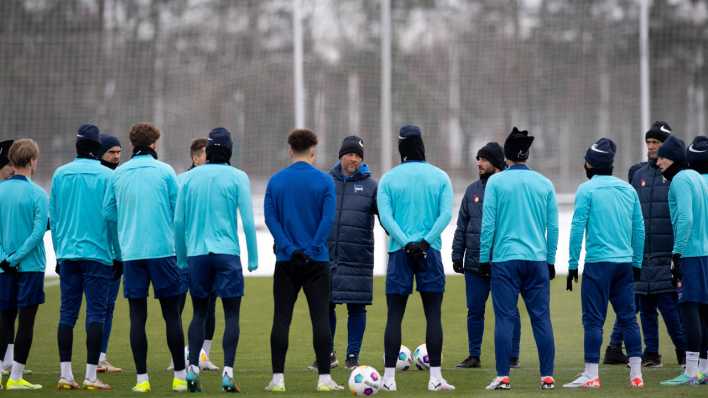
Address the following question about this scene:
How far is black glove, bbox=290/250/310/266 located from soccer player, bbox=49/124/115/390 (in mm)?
1529

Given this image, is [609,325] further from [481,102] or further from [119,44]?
[119,44]

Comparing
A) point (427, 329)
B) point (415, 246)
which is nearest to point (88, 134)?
point (415, 246)

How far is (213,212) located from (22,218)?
5.81 feet

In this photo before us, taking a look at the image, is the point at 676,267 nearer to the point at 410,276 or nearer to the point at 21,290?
the point at 410,276

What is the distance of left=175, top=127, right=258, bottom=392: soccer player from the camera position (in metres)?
8.95

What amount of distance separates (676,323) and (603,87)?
1267 centimetres

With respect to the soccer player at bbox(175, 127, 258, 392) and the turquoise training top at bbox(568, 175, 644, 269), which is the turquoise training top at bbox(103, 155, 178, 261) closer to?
the soccer player at bbox(175, 127, 258, 392)

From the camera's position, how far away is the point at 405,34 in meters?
22.9

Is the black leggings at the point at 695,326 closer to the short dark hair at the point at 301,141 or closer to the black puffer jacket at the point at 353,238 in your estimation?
the black puffer jacket at the point at 353,238

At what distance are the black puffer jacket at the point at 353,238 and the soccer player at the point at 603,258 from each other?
6.80 ft

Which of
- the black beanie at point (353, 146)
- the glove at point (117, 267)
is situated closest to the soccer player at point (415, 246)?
the black beanie at point (353, 146)

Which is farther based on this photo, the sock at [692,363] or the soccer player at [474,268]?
the soccer player at [474,268]

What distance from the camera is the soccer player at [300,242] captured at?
29.0 ft

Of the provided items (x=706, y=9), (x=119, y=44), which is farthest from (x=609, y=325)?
(x=119, y=44)
